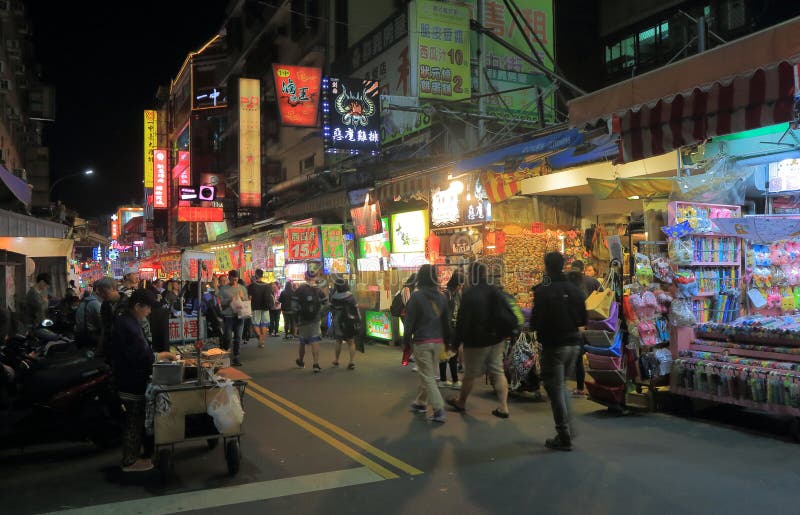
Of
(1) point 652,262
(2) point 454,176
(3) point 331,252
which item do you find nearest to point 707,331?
(1) point 652,262

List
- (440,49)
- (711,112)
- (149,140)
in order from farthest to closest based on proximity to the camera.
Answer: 1. (149,140)
2. (440,49)
3. (711,112)

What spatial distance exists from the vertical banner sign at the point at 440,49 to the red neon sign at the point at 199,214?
1820 centimetres

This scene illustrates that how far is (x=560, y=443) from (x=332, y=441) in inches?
98.4

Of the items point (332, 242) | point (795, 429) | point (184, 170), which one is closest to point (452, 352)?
point (795, 429)

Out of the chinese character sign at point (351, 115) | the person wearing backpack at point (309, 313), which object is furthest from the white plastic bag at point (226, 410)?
the chinese character sign at point (351, 115)

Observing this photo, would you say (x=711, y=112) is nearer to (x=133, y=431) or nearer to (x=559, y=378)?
(x=559, y=378)

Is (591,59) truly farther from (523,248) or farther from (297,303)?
(297,303)

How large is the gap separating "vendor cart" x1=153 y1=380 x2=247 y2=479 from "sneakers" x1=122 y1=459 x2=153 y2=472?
9.3 inches

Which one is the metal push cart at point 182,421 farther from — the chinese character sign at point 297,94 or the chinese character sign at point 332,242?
the chinese character sign at point 297,94

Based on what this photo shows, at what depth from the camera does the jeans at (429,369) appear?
7.69 meters

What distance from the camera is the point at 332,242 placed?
60.0 ft

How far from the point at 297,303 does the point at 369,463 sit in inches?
262

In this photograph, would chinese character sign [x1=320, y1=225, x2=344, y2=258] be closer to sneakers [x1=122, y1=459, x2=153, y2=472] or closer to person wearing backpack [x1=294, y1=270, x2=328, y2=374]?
person wearing backpack [x1=294, y1=270, x2=328, y2=374]

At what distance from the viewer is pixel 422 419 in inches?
311
